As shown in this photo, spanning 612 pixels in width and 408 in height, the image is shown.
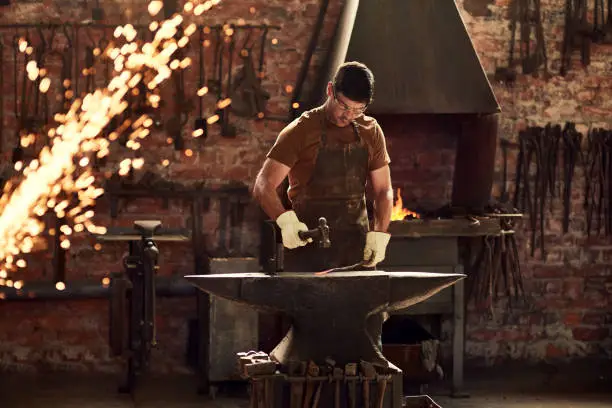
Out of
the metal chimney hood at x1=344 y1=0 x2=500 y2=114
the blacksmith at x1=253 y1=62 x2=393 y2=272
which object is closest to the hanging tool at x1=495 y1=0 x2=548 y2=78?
the metal chimney hood at x1=344 y1=0 x2=500 y2=114

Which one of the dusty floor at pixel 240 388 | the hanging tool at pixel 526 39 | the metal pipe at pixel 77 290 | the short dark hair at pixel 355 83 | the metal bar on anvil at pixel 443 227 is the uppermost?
the hanging tool at pixel 526 39

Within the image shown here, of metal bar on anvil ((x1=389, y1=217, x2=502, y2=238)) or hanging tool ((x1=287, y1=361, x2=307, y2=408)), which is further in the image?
metal bar on anvil ((x1=389, y1=217, x2=502, y2=238))

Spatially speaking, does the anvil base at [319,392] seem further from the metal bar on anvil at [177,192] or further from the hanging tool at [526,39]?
the hanging tool at [526,39]

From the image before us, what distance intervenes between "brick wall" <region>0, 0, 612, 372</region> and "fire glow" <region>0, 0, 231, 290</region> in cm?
11

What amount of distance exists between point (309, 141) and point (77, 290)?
2730 mm

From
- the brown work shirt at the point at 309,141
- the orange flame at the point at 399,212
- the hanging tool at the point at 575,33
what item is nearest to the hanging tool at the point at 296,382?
the brown work shirt at the point at 309,141

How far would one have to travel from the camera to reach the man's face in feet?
15.1

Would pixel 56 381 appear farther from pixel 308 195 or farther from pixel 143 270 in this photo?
pixel 308 195

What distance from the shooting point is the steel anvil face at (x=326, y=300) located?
4352 mm

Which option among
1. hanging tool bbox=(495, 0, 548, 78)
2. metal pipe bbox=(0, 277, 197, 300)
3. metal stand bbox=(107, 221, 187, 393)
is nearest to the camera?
metal stand bbox=(107, 221, 187, 393)

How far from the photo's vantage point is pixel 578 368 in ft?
24.3

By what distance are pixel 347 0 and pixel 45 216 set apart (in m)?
2.30

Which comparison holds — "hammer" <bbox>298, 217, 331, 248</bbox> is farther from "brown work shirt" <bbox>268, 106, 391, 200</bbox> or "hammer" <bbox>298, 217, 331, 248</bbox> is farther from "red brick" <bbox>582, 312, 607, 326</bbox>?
"red brick" <bbox>582, 312, 607, 326</bbox>

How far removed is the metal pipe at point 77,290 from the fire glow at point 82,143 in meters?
0.05
